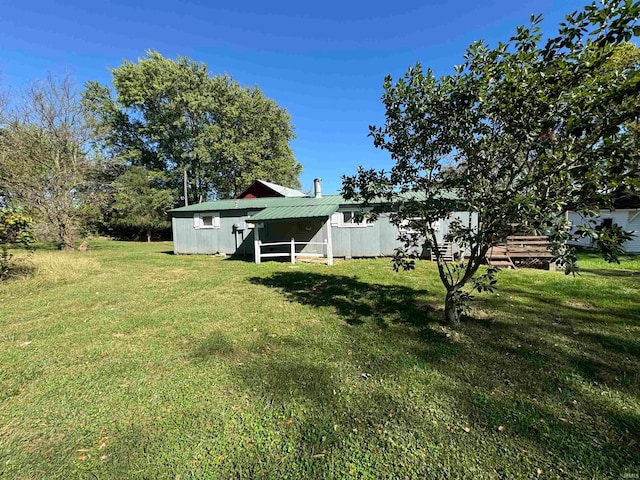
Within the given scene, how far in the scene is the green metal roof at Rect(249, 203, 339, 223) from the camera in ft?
37.9

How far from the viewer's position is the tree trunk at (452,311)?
14.6 feet

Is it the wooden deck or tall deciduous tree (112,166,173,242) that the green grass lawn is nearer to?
the wooden deck

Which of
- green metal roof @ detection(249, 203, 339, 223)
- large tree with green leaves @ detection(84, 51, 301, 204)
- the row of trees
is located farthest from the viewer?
large tree with green leaves @ detection(84, 51, 301, 204)

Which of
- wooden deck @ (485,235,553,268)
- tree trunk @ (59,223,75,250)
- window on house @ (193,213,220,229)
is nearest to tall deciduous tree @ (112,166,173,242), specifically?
tree trunk @ (59,223,75,250)

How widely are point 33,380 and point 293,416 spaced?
3.07 m

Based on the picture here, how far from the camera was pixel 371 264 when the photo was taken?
11062 mm

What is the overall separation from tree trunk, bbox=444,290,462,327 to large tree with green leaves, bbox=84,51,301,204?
90.2ft

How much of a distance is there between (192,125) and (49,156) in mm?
17370

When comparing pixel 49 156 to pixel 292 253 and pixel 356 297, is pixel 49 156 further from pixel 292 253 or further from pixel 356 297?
pixel 356 297

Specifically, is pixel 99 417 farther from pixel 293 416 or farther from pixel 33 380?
pixel 293 416

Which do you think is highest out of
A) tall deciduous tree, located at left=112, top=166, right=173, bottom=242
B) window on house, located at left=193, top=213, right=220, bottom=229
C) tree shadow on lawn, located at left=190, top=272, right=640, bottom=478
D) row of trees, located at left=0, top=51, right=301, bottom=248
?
row of trees, located at left=0, top=51, right=301, bottom=248

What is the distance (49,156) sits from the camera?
47.4 feet

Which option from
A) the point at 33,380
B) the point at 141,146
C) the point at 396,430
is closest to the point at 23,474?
the point at 33,380

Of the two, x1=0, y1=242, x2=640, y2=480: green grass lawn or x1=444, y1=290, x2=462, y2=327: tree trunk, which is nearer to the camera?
x1=0, y1=242, x2=640, y2=480: green grass lawn
